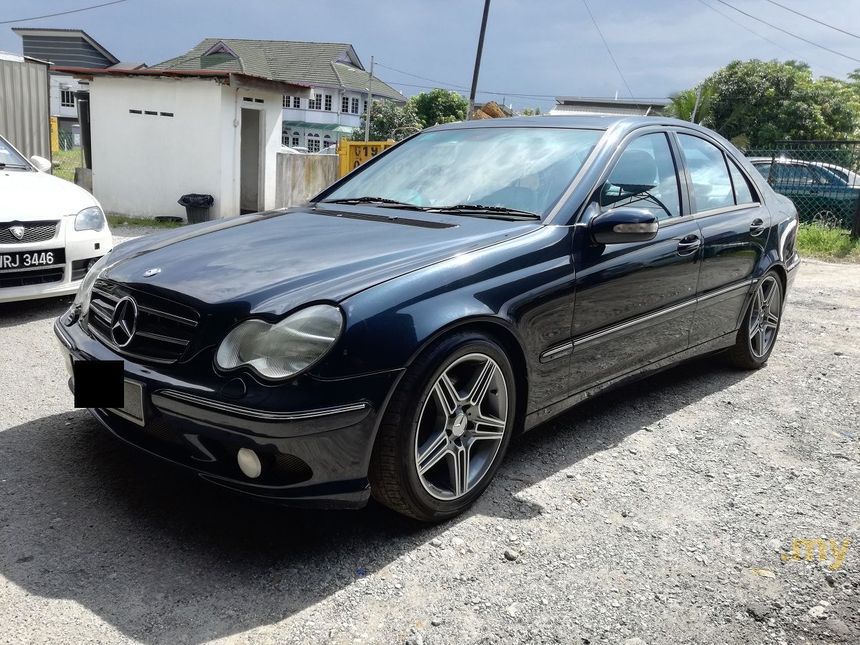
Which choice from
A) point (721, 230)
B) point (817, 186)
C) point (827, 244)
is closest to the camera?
point (721, 230)

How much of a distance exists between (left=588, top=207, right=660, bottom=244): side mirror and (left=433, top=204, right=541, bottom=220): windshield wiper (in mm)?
272

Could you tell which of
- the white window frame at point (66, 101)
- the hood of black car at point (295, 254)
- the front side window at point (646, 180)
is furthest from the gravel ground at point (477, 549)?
the white window frame at point (66, 101)

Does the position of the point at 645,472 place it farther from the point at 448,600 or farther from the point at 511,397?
the point at 448,600

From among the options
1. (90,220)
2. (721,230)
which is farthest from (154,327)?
(90,220)

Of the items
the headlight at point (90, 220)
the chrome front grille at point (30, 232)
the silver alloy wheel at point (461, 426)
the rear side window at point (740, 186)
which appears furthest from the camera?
the headlight at point (90, 220)

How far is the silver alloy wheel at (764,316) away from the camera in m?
5.05

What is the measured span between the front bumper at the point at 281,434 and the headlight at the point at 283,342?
89 mm

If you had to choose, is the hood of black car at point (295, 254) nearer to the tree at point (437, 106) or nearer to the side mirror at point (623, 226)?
the side mirror at point (623, 226)

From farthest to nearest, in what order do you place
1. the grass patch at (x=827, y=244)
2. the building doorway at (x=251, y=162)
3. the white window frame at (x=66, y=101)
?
the white window frame at (x=66, y=101), the building doorway at (x=251, y=162), the grass patch at (x=827, y=244)

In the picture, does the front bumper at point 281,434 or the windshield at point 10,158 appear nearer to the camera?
the front bumper at point 281,434

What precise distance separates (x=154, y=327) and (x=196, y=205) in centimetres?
1017

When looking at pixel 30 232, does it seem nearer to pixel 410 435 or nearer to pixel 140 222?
pixel 410 435

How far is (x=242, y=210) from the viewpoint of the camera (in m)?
14.4

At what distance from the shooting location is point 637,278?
12.2 ft
